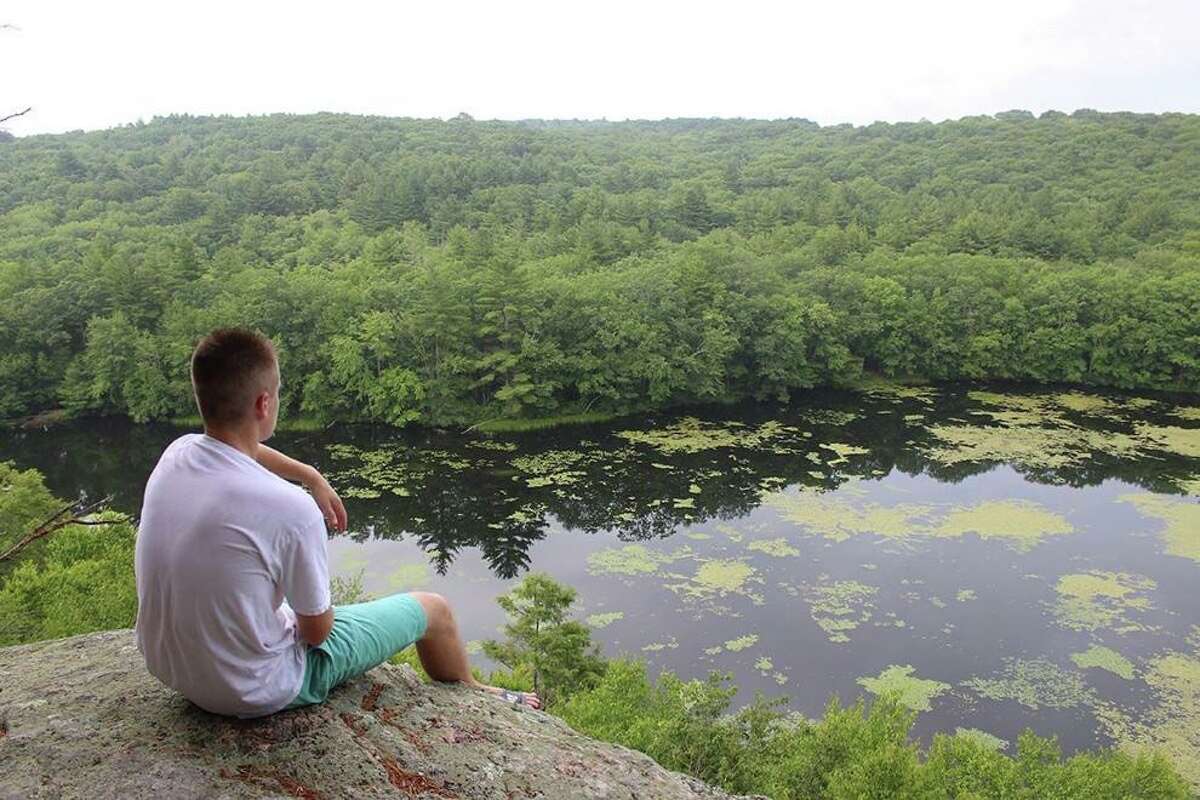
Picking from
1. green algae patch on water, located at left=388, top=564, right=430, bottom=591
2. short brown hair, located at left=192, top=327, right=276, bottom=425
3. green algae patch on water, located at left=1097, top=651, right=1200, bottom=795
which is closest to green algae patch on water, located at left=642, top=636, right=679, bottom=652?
green algae patch on water, located at left=388, top=564, right=430, bottom=591

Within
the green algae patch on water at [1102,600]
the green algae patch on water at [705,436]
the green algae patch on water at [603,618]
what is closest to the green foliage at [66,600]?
the green algae patch on water at [603,618]

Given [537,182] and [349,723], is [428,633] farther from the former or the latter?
[537,182]

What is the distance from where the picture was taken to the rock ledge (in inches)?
106

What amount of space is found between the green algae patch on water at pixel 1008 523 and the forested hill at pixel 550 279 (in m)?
14.4

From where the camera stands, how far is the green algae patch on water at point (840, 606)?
56.6 feet

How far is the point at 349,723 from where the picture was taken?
3.15m

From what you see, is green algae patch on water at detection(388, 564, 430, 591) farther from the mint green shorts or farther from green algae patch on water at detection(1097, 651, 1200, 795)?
the mint green shorts

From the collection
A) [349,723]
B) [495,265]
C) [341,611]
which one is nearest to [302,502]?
[341,611]

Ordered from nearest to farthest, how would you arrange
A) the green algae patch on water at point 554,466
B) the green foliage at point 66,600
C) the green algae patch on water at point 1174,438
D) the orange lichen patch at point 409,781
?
the orange lichen patch at point 409,781 → the green foliage at point 66,600 → the green algae patch on water at point 554,466 → the green algae patch on water at point 1174,438

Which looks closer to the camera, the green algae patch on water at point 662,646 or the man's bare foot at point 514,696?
the man's bare foot at point 514,696

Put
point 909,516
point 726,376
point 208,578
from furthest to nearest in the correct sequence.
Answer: point 726,376, point 909,516, point 208,578

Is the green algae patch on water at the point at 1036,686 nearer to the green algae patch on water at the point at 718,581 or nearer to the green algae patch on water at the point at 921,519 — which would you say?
the green algae patch on water at the point at 718,581

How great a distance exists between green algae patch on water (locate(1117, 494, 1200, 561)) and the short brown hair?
82.0ft

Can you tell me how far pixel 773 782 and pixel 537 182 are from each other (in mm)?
71800
